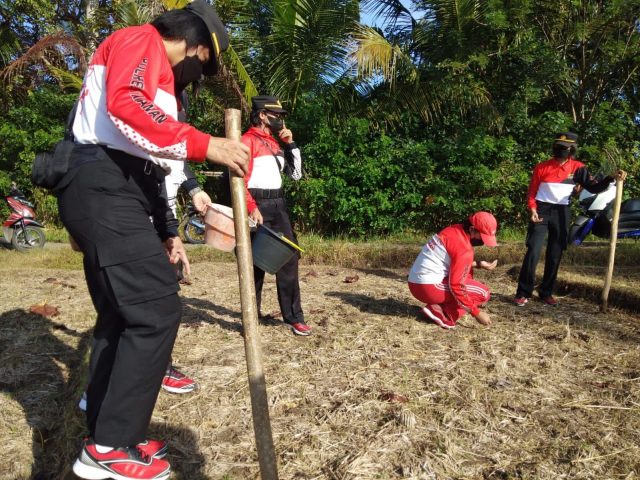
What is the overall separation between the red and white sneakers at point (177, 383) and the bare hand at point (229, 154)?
6.37ft

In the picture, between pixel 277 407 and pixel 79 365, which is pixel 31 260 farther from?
pixel 277 407

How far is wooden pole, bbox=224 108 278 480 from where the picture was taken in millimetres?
1956

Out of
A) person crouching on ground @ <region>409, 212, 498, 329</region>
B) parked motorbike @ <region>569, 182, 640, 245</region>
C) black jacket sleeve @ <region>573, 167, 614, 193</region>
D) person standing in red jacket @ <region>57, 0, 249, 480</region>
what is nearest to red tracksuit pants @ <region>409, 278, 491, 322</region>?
person crouching on ground @ <region>409, 212, 498, 329</region>

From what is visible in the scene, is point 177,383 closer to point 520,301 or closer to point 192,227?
point 520,301

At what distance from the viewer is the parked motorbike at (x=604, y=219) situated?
28.7 ft

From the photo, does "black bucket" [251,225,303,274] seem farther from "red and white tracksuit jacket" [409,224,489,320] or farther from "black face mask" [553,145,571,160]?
"black face mask" [553,145,571,160]

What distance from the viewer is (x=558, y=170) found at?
5.73m

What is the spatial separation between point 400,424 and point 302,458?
0.61 metres

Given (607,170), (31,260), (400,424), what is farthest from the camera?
(607,170)

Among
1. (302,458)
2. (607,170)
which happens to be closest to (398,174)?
(607,170)

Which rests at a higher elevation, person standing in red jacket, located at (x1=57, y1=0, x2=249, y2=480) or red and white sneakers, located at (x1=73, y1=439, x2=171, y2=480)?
person standing in red jacket, located at (x1=57, y1=0, x2=249, y2=480)

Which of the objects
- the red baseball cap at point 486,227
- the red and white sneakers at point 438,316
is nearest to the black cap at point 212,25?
the red baseball cap at point 486,227

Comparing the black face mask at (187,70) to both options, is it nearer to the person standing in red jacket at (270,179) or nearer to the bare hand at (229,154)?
the bare hand at (229,154)

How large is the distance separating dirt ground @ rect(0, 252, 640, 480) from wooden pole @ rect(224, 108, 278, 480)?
589 mm
